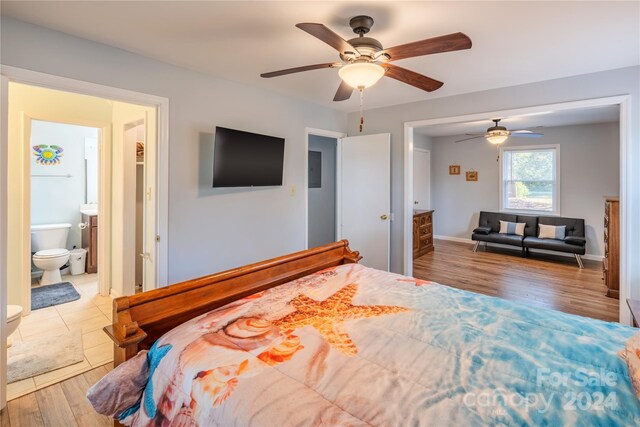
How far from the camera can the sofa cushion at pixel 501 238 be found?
5.90 meters

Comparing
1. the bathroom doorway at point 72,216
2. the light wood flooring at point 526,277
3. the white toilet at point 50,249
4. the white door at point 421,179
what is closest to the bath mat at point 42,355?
the bathroom doorway at point 72,216

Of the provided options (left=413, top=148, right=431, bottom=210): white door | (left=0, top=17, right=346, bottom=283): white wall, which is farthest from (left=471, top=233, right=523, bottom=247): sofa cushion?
(left=0, top=17, right=346, bottom=283): white wall

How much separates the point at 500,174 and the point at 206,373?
23.4ft

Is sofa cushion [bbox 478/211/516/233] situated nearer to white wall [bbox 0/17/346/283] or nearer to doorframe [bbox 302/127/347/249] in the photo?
doorframe [bbox 302/127/347/249]

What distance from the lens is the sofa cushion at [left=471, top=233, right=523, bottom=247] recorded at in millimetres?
5895

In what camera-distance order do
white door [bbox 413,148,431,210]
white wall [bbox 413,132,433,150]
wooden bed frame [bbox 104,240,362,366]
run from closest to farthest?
wooden bed frame [bbox 104,240,362,366]
white wall [bbox 413,132,433,150]
white door [bbox 413,148,431,210]

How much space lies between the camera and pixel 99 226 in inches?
150

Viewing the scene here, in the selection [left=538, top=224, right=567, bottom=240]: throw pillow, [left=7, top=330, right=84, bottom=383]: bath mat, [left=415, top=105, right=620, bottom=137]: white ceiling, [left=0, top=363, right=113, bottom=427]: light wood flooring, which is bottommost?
[left=0, top=363, right=113, bottom=427]: light wood flooring

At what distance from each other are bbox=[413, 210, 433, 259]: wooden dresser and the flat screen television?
343cm

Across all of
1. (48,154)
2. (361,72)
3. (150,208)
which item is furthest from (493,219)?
(48,154)

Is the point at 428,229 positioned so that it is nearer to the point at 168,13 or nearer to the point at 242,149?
the point at 242,149

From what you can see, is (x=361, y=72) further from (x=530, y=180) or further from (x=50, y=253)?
(x=530, y=180)

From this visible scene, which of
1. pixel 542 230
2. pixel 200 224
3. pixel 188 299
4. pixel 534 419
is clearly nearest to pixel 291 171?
pixel 200 224

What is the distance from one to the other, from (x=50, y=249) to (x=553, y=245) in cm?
766
